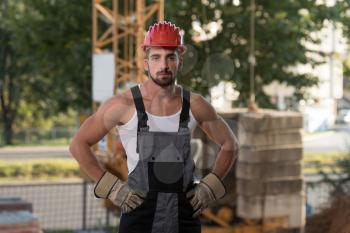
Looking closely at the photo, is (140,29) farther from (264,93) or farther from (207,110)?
(207,110)

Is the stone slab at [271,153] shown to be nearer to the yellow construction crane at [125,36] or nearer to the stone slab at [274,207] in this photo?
the stone slab at [274,207]

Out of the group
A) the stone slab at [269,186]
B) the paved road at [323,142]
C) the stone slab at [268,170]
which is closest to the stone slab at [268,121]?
the stone slab at [268,170]

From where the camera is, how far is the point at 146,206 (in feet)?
11.3

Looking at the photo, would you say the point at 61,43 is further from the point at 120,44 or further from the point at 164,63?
the point at 164,63

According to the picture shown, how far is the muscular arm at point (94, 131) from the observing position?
3.43 meters

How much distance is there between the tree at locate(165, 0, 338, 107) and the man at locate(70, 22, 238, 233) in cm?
1165

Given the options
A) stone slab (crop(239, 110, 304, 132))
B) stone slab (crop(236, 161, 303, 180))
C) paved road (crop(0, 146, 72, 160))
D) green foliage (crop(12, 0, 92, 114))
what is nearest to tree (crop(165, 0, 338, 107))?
green foliage (crop(12, 0, 92, 114))

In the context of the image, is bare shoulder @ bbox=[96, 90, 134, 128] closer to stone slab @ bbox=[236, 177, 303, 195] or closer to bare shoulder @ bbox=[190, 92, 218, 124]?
bare shoulder @ bbox=[190, 92, 218, 124]

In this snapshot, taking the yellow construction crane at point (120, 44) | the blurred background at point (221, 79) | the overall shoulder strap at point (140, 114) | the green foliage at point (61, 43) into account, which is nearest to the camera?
the overall shoulder strap at point (140, 114)

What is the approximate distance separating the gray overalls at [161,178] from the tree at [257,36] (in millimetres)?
11682

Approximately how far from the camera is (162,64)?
343 centimetres

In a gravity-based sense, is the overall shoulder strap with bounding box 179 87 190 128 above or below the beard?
below

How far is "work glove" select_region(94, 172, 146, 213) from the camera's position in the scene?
11.2 ft

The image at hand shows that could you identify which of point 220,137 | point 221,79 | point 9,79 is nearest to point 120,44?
point 221,79
